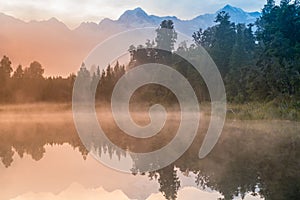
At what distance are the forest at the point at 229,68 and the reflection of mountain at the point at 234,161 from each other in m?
5.84

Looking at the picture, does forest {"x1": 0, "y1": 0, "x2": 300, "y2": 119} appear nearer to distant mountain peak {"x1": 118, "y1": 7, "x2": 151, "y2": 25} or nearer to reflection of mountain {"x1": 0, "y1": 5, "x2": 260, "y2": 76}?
reflection of mountain {"x1": 0, "y1": 5, "x2": 260, "y2": 76}

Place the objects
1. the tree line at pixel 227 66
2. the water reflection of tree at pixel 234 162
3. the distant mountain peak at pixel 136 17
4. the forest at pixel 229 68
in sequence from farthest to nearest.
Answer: the distant mountain peak at pixel 136 17, the tree line at pixel 227 66, the forest at pixel 229 68, the water reflection of tree at pixel 234 162

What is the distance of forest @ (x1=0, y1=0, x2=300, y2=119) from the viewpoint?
71.4 ft

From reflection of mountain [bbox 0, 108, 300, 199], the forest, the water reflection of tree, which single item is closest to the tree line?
the forest

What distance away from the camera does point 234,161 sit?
8953 millimetres

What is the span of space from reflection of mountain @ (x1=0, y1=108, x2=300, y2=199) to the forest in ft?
19.2

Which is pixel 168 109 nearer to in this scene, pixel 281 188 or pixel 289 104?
pixel 289 104

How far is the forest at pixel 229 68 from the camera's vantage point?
857 inches

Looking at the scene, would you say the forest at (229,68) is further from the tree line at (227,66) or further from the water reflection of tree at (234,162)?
the water reflection of tree at (234,162)

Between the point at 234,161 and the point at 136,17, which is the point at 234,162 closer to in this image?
the point at 234,161

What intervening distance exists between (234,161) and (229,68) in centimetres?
2017

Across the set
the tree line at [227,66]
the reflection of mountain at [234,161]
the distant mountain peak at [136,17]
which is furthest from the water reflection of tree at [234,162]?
the distant mountain peak at [136,17]

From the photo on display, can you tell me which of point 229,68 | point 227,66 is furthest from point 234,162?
point 227,66

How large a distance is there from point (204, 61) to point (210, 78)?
1338mm
